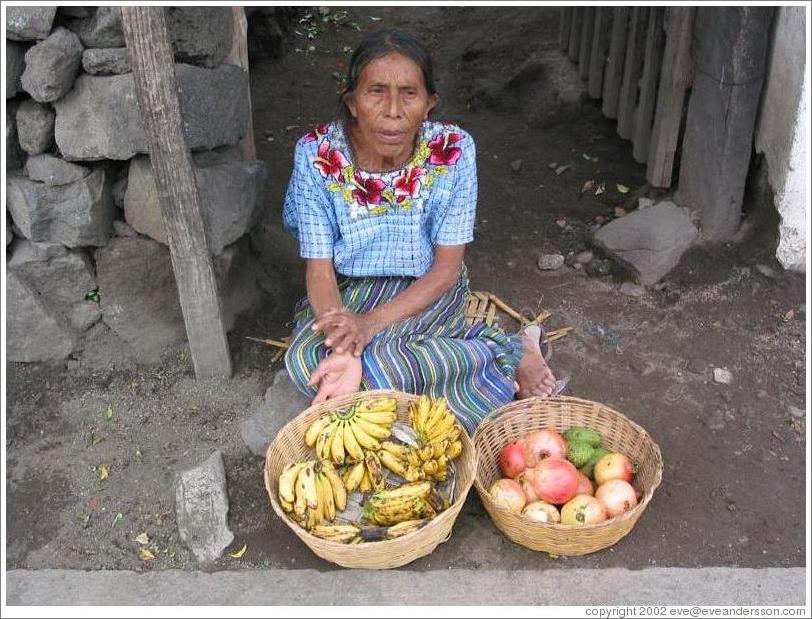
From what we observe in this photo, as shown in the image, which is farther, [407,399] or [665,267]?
[665,267]

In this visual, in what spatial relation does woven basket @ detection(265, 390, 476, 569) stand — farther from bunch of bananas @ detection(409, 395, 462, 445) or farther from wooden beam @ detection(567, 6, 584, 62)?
wooden beam @ detection(567, 6, 584, 62)

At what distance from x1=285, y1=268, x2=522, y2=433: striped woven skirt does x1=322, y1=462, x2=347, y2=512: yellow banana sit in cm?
44

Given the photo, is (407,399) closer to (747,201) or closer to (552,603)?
(552,603)

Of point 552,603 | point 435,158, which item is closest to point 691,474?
point 552,603

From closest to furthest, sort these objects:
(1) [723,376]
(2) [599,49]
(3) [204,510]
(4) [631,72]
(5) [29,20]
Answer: (3) [204,510]
(5) [29,20]
(1) [723,376]
(4) [631,72]
(2) [599,49]

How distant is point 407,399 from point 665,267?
1.89 m

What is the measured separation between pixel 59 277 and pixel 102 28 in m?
1.14

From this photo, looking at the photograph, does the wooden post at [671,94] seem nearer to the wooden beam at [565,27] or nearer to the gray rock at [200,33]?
the wooden beam at [565,27]

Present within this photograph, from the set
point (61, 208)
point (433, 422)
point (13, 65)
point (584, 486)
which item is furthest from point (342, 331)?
point (13, 65)

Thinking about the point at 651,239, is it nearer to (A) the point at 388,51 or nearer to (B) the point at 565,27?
(A) the point at 388,51

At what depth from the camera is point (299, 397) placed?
353 centimetres

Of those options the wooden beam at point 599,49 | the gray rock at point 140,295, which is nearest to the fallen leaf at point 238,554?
the gray rock at point 140,295

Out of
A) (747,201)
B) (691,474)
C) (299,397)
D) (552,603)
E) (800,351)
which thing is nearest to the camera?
(552,603)

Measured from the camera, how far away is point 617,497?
2.85 meters
